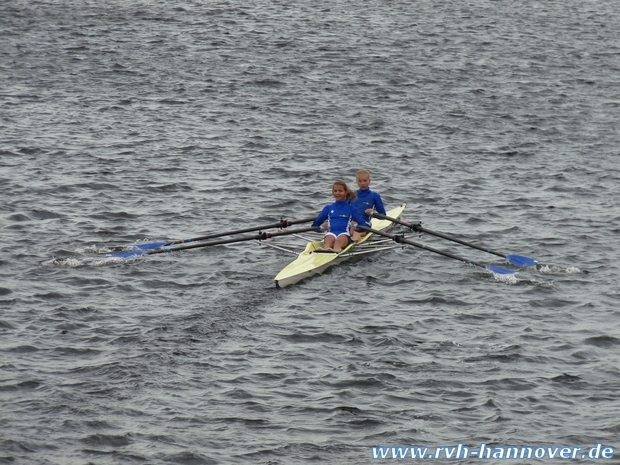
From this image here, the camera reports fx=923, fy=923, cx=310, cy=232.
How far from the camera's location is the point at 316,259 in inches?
839

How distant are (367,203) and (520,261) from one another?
4275mm

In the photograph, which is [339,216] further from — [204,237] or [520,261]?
[520,261]

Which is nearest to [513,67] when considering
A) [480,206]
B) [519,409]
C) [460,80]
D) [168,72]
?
[460,80]

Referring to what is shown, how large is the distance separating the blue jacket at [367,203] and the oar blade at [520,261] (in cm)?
363

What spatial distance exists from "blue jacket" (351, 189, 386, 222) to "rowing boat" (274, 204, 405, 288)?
24.0 inches

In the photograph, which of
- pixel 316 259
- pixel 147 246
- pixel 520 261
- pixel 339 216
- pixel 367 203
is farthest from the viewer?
pixel 367 203

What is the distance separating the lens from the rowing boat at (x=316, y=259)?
20.3 m

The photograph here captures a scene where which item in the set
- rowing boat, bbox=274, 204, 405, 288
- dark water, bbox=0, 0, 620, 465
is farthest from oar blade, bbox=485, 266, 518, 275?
rowing boat, bbox=274, 204, 405, 288

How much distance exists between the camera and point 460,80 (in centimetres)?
4312

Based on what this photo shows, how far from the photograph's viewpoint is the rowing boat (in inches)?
798

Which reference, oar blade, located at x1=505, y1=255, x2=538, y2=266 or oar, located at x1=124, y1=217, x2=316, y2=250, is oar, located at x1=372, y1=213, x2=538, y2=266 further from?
oar, located at x1=124, y1=217, x2=316, y2=250

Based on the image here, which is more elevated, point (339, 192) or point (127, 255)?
point (339, 192)

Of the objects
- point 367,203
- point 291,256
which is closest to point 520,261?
point 367,203

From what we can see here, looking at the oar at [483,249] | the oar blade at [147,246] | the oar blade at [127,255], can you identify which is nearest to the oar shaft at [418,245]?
the oar at [483,249]
